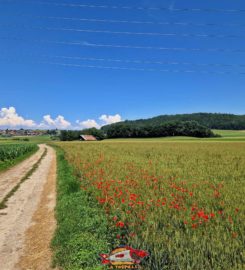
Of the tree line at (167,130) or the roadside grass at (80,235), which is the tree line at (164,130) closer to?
the tree line at (167,130)

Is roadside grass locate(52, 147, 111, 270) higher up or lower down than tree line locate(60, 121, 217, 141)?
lower down

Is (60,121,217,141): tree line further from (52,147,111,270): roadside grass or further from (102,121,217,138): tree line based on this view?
(52,147,111,270): roadside grass

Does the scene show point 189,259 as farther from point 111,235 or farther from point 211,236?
point 111,235

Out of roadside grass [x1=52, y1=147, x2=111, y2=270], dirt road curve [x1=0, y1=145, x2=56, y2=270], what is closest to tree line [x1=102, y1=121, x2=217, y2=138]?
dirt road curve [x1=0, y1=145, x2=56, y2=270]

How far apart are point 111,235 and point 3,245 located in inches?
100.0

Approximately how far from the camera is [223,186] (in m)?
9.73

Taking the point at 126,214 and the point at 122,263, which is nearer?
the point at 122,263

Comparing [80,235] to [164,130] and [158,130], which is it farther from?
[164,130]

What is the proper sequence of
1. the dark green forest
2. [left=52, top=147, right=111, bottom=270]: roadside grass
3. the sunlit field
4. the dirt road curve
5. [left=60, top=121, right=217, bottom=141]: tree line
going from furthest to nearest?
the dark green forest
[left=60, top=121, right=217, bottom=141]: tree line
the dirt road curve
[left=52, top=147, right=111, bottom=270]: roadside grass
the sunlit field

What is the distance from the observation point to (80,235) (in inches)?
225

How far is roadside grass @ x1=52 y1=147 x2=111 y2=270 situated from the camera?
4688mm

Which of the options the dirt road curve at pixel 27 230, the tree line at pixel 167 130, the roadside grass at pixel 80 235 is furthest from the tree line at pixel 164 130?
the roadside grass at pixel 80 235

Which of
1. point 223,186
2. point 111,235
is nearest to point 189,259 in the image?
point 111,235

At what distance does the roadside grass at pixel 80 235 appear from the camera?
4688 millimetres
